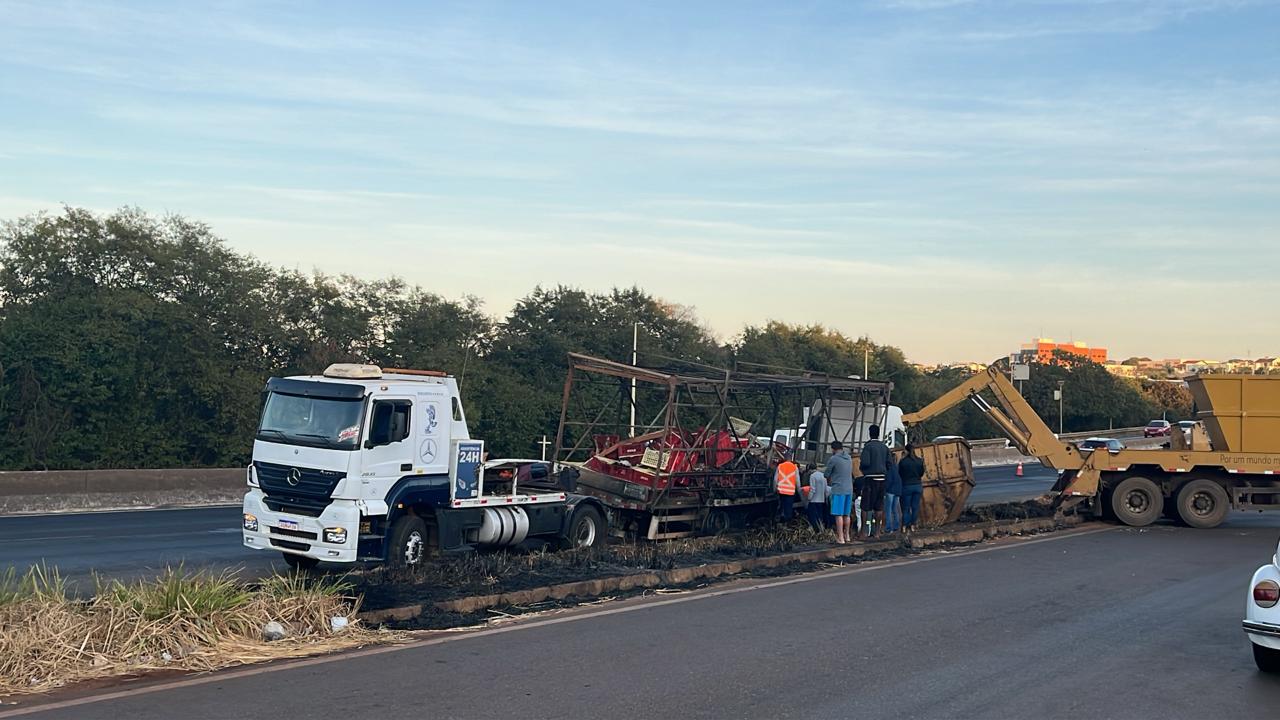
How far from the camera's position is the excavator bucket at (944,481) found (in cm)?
2317

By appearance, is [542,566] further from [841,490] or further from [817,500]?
[817,500]

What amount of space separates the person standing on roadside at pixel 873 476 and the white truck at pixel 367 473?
701 cm

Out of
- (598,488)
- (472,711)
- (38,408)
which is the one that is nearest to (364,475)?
(598,488)

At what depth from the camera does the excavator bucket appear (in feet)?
76.0

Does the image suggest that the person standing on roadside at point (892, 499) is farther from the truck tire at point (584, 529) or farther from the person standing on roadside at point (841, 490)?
the truck tire at point (584, 529)

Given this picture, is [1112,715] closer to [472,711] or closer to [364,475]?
[472,711]

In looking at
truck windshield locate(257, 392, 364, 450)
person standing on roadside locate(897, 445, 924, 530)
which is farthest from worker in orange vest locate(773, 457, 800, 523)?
truck windshield locate(257, 392, 364, 450)

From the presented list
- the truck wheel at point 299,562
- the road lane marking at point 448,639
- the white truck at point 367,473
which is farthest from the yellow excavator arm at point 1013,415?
the truck wheel at point 299,562

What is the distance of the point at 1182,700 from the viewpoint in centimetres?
868

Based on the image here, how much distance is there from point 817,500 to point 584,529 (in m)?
4.50

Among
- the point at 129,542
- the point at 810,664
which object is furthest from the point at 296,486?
the point at 810,664

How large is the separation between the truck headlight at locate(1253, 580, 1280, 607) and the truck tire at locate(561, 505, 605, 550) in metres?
9.89

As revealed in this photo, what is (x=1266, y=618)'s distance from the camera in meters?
9.20

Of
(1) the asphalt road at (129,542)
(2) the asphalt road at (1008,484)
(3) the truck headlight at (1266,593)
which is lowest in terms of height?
(1) the asphalt road at (129,542)
